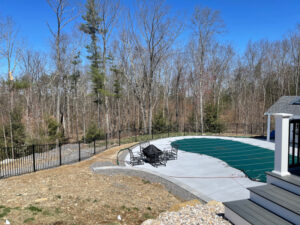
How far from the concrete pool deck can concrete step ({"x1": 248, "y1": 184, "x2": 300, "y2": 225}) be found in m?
2.09

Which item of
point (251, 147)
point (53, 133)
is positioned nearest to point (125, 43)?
point (53, 133)

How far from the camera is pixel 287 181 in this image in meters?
3.61

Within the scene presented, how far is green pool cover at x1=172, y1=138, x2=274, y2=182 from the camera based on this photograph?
8086 mm

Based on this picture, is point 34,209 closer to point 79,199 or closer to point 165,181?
point 79,199

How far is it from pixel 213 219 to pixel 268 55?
106 feet

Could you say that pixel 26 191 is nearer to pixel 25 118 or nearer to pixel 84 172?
pixel 84 172

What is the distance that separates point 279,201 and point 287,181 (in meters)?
0.51

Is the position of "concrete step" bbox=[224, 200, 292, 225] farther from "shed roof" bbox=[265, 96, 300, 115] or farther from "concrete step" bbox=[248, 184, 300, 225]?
"shed roof" bbox=[265, 96, 300, 115]

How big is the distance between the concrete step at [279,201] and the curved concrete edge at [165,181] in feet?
5.87

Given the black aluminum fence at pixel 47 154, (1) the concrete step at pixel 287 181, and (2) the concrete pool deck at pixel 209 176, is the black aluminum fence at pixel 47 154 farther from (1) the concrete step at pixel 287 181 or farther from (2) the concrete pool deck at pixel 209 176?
(1) the concrete step at pixel 287 181

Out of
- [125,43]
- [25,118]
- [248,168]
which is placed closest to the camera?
[248,168]

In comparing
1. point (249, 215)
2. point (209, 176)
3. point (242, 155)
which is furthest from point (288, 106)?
point (249, 215)

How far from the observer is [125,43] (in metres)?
24.0

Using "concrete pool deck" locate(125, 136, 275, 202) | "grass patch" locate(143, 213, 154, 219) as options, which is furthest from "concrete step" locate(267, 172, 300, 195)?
"grass patch" locate(143, 213, 154, 219)
